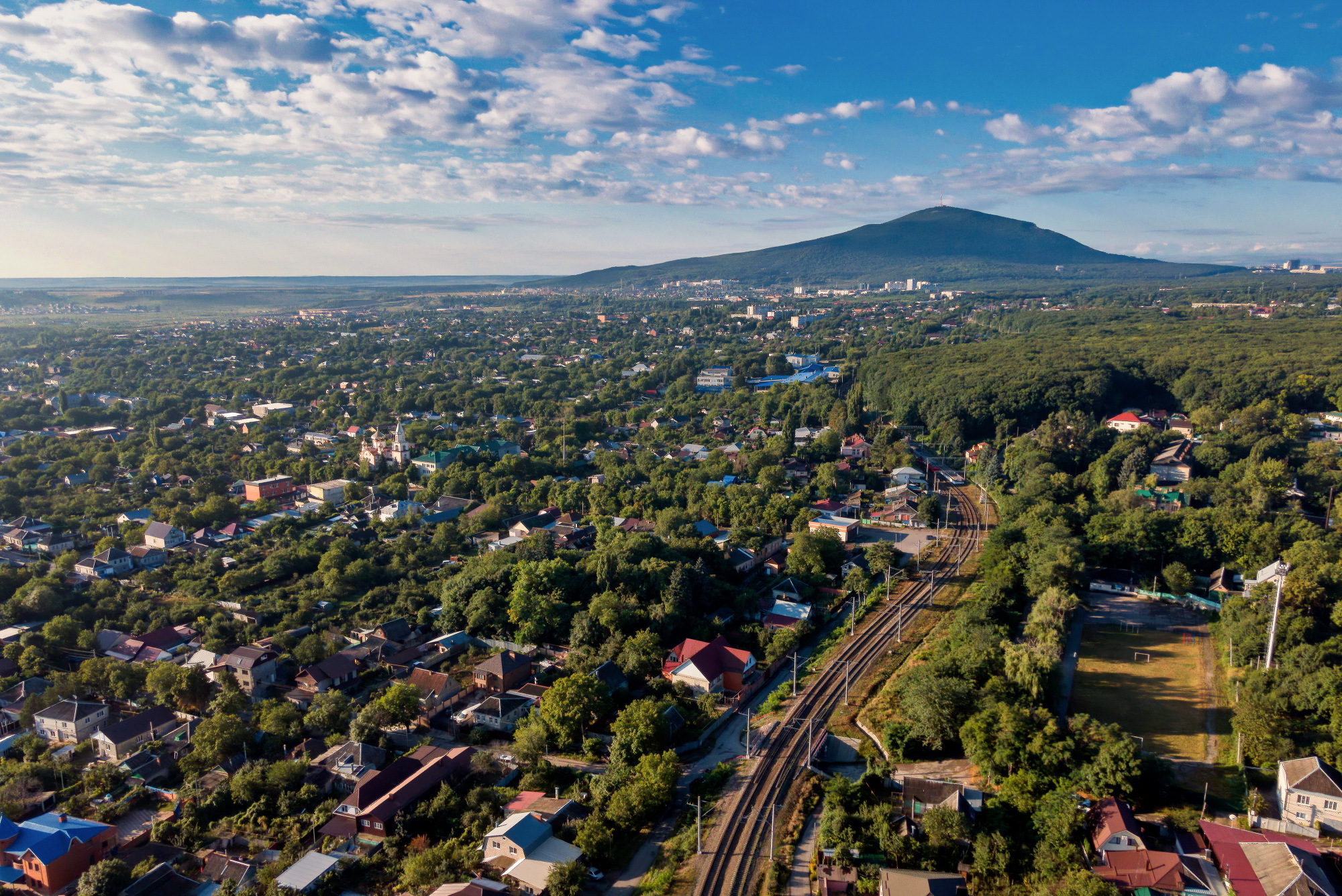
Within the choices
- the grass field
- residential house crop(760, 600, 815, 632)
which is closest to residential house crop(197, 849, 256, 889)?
residential house crop(760, 600, 815, 632)

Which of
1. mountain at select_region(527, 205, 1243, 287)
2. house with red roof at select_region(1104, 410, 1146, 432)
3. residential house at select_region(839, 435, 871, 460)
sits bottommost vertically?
residential house at select_region(839, 435, 871, 460)

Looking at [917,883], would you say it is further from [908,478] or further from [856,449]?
[856,449]

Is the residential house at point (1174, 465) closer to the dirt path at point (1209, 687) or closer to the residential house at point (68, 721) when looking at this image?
the dirt path at point (1209, 687)

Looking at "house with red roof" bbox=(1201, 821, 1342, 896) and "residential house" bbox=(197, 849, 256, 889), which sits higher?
"house with red roof" bbox=(1201, 821, 1342, 896)

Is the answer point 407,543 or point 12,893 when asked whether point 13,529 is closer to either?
point 407,543

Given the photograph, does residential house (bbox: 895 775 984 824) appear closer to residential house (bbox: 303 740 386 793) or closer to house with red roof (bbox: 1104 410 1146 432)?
residential house (bbox: 303 740 386 793)

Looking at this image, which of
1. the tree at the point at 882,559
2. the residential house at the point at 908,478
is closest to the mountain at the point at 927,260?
the residential house at the point at 908,478
